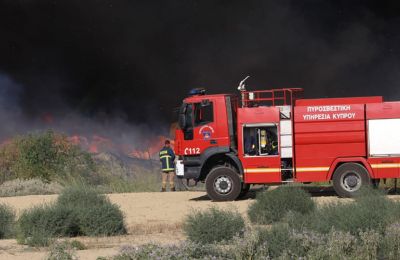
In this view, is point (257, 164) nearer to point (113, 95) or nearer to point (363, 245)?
point (363, 245)

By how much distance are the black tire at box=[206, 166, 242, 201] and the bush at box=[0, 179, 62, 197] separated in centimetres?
543

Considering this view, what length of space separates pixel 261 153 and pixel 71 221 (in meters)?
6.25

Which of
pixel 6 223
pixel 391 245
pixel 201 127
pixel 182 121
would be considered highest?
pixel 182 121

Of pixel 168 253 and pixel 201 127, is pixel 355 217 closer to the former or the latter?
pixel 168 253

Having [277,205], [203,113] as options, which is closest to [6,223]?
[277,205]

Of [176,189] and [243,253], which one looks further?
[176,189]

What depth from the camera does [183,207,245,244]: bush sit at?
12508 millimetres

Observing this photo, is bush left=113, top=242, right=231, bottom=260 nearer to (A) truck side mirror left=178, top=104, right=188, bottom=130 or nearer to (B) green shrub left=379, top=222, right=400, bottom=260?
(B) green shrub left=379, top=222, right=400, bottom=260

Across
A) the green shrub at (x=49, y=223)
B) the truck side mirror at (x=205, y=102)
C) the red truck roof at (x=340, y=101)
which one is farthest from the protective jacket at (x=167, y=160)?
the green shrub at (x=49, y=223)

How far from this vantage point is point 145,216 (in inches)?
718

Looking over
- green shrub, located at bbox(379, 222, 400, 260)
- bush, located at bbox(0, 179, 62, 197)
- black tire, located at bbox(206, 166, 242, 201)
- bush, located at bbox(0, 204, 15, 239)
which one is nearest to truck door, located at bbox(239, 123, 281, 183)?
black tire, located at bbox(206, 166, 242, 201)

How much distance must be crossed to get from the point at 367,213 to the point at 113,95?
23366mm

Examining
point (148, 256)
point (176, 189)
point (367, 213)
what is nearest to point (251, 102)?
point (176, 189)

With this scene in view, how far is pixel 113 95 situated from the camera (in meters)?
34.8
